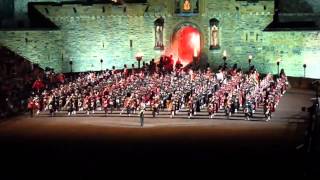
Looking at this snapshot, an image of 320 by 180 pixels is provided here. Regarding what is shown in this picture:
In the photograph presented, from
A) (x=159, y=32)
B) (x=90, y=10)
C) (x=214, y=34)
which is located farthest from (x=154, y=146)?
(x=159, y=32)

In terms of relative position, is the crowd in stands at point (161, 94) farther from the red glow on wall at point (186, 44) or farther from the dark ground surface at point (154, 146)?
the red glow on wall at point (186, 44)

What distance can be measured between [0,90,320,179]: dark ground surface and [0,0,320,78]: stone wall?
13.2 m

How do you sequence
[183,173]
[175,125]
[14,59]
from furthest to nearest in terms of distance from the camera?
[14,59], [175,125], [183,173]

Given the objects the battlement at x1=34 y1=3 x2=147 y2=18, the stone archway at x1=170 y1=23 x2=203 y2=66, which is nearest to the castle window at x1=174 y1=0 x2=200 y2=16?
the stone archway at x1=170 y1=23 x2=203 y2=66

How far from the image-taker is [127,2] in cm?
5234

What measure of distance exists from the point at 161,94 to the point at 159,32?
1559 cm

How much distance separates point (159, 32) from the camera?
2056 inches

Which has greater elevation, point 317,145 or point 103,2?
point 103,2

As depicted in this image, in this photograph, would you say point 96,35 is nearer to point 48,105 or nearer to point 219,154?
A: point 48,105

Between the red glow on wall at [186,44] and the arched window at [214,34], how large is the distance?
156cm

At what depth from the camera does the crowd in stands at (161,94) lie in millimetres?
35656

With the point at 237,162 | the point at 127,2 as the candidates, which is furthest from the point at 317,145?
the point at 127,2

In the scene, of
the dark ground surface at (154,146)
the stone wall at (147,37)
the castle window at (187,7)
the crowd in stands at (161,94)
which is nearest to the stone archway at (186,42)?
the stone wall at (147,37)

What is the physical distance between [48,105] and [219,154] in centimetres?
1393
